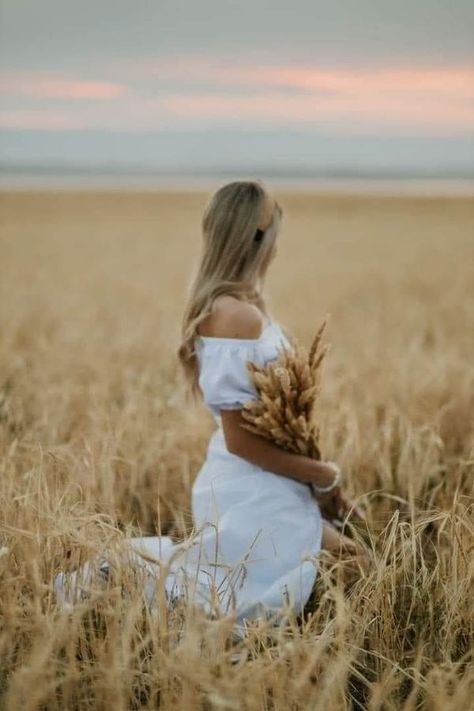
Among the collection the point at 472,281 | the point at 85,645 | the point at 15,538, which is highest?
the point at 472,281

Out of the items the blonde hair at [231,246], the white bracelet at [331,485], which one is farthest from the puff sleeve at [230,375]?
the white bracelet at [331,485]

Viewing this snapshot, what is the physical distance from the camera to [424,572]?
6.07 ft

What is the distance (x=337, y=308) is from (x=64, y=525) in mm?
5857

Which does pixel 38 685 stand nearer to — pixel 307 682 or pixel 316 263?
pixel 307 682

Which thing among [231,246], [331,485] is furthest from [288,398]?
[231,246]

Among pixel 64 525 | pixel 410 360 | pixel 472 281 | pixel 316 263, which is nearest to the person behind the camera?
pixel 64 525

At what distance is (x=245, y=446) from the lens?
211cm

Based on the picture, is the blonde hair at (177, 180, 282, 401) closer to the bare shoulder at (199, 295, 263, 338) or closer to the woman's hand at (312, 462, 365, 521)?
the bare shoulder at (199, 295, 263, 338)

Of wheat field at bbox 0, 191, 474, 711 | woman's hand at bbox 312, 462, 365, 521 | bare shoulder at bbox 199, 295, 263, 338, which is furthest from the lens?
woman's hand at bbox 312, 462, 365, 521

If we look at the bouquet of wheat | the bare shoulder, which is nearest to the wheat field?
the bouquet of wheat

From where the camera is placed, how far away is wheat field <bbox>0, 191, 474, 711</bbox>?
4.97 ft

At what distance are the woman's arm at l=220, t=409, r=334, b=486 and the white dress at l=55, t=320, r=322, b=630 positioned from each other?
0.04 metres

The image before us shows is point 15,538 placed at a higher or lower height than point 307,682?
higher

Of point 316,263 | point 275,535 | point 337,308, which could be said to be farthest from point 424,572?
point 316,263
